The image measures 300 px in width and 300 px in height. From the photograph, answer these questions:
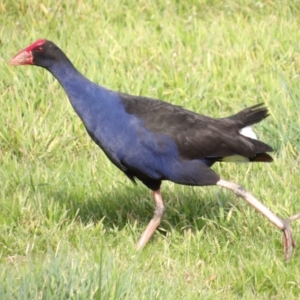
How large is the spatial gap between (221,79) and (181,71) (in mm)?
257

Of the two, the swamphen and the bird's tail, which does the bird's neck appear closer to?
the swamphen

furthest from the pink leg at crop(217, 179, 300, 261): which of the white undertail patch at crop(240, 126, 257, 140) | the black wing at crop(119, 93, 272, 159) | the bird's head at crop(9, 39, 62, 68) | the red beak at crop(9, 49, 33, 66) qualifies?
the red beak at crop(9, 49, 33, 66)

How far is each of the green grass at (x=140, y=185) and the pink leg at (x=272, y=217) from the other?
0.23 feet

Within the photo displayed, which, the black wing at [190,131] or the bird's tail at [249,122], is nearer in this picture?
the black wing at [190,131]

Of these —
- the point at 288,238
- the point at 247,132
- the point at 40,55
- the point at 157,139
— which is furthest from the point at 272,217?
the point at 40,55

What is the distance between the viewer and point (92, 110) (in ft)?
13.7

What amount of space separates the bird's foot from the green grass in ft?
0.19

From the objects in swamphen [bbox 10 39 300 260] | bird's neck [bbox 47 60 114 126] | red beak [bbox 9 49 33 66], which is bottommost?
swamphen [bbox 10 39 300 260]

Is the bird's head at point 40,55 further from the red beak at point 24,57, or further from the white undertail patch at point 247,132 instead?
the white undertail patch at point 247,132

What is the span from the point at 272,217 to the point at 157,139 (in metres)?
0.63

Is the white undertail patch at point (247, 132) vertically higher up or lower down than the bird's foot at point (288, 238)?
higher up

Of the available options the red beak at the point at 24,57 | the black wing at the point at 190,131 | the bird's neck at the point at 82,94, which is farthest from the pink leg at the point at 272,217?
the red beak at the point at 24,57

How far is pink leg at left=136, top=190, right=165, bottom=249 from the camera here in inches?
167

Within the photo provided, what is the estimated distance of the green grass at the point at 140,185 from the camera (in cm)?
379
